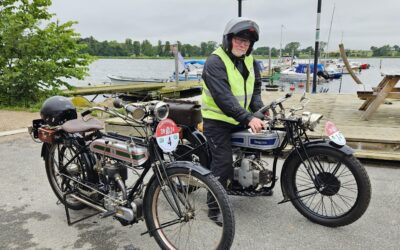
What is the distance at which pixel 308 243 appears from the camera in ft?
9.71

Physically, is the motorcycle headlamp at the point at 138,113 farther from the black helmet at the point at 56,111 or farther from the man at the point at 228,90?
the black helmet at the point at 56,111

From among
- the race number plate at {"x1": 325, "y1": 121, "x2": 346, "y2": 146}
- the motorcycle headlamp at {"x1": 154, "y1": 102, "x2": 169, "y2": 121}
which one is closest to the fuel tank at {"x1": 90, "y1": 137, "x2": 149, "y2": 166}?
the motorcycle headlamp at {"x1": 154, "y1": 102, "x2": 169, "y2": 121}

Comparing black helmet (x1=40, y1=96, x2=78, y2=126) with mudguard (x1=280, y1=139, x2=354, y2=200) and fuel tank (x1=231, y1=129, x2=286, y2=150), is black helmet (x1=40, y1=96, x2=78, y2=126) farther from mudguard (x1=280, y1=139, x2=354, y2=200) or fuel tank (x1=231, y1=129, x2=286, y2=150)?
mudguard (x1=280, y1=139, x2=354, y2=200)

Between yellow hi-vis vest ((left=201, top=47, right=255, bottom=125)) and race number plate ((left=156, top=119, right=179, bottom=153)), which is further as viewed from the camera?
yellow hi-vis vest ((left=201, top=47, right=255, bottom=125))

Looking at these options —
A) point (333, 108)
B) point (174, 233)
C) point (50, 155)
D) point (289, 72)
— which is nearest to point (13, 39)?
point (50, 155)

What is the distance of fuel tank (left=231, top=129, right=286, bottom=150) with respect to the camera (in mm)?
3160

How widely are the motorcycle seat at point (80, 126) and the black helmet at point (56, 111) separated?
194 millimetres

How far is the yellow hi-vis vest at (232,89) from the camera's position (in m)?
3.21

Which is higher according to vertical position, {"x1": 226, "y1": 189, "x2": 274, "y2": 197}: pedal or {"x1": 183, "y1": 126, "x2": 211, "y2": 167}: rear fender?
{"x1": 183, "y1": 126, "x2": 211, "y2": 167}: rear fender

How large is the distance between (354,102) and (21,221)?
24.6ft

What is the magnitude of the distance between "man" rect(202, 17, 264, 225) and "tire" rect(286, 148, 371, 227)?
2.10 ft

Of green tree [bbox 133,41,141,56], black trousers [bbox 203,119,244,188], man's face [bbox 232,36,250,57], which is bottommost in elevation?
black trousers [bbox 203,119,244,188]

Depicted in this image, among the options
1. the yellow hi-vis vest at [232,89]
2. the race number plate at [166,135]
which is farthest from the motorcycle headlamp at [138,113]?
the yellow hi-vis vest at [232,89]

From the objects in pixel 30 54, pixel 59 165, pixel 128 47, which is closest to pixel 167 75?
pixel 128 47
